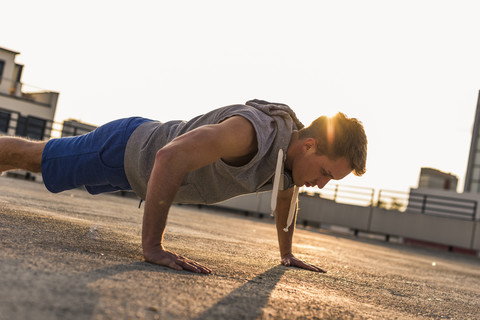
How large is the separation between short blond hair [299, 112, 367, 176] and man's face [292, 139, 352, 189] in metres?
0.03

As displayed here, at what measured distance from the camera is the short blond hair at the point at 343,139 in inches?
92.5

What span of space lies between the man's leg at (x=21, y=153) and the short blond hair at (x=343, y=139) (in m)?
1.53

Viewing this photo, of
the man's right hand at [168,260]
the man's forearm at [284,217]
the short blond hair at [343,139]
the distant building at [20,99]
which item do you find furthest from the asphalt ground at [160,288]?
the distant building at [20,99]

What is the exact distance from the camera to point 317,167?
2406mm

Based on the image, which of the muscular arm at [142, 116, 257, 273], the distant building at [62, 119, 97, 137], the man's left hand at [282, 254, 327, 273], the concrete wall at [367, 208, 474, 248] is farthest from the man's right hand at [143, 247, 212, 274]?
the concrete wall at [367, 208, 474, 248]

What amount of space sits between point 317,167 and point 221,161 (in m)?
0.44

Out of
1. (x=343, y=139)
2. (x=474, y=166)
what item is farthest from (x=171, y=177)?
(x=474, y=166)

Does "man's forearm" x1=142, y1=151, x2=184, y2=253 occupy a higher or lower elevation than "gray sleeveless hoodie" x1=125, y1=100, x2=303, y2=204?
lower

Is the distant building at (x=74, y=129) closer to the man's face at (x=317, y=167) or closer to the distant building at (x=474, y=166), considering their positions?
the man's face at (x=317, y=167)

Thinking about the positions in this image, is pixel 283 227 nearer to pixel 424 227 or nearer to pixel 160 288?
pixel 160 288

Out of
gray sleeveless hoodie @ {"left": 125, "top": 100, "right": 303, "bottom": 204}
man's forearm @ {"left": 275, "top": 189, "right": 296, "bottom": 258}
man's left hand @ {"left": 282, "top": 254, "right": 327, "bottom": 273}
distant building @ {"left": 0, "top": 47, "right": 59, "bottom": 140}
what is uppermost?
distant building @ {"left": 0, "top": 47, "right": 59, "bottom": 140}

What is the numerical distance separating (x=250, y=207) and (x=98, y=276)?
1609cm

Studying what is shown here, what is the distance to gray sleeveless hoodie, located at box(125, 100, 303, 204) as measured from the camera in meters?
2.32

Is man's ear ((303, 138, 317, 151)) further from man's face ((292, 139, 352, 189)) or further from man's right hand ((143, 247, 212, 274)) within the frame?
man's right hand ((143, 247, 212, 274))
